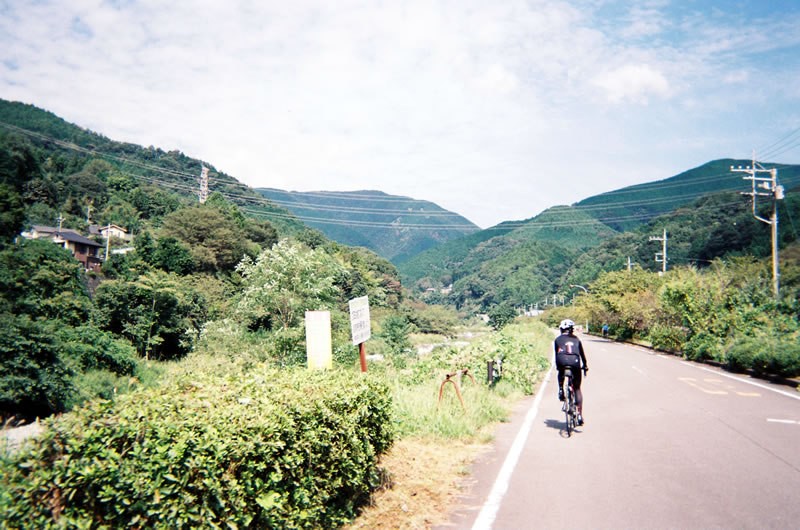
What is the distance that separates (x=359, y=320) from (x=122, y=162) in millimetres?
130999

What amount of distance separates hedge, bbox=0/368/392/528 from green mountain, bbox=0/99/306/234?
9189 centimetres

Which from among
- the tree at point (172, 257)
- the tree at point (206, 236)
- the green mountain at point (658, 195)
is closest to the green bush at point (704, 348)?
the tree at point (206, 236)

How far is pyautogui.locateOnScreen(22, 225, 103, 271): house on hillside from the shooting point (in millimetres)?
65875

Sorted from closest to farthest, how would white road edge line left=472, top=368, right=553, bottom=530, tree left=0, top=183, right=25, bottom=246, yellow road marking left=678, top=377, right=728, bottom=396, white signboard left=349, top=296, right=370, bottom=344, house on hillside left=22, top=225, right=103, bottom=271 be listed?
white road edge line left=472, top=368, right=553, bottom=530
white signboard left=349, top=296, right=370, bottom=344
yellow road marking left=678, top=377, right=728, bottom=396
tree left=0, top=183, right=25, bottom=246
house on hillside left=22, top=225, right=103, bottom=271

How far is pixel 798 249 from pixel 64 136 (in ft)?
460

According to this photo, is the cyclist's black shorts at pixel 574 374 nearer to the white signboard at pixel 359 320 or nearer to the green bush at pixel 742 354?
the white signboard at pixel 359 320

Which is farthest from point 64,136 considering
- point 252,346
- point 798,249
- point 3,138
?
point 798,249

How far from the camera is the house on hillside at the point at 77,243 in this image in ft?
216

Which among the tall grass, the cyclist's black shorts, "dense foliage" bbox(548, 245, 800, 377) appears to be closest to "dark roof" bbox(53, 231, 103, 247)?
"dense foliage" bbox(548, 245, 800, 377)

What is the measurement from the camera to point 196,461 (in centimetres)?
313

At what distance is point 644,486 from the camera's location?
5.84 meters

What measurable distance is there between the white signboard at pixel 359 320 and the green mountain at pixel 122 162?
8950 centimetres

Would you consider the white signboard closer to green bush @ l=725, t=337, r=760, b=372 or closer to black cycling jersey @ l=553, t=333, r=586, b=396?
black cycling jersey @ l=553, t=333, r=586, b=396

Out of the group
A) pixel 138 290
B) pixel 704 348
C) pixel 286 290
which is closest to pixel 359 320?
pixel 704 348
